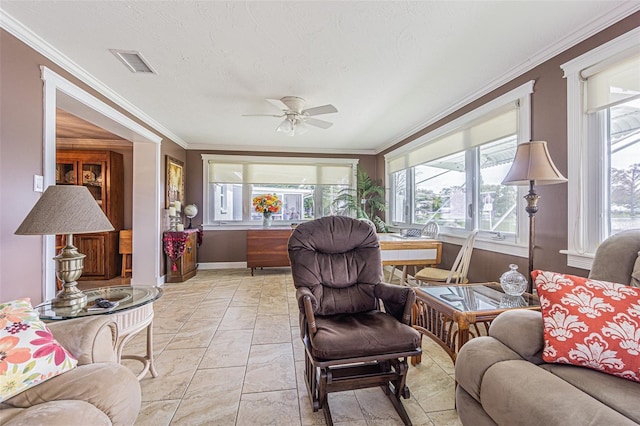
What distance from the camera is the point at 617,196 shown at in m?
1.89

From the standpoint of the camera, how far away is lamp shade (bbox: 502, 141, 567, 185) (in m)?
1.84

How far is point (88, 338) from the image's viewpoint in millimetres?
1258

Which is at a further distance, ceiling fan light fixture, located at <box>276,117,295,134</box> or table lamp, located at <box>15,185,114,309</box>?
ceiling fan light fixture, located at <box>276,117,295,134</box>

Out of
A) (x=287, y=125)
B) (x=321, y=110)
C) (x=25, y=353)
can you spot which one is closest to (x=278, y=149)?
(x=287, y=125)

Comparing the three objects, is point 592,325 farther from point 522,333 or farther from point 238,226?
point 238,226

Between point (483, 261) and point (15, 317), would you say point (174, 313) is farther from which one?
point (483, 261)

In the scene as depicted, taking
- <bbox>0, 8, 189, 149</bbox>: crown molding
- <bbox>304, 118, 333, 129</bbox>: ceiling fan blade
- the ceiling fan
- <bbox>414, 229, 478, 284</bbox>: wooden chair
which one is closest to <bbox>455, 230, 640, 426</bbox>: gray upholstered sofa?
<bbox>414, 229, 478, 284</bbox>: wooden chair

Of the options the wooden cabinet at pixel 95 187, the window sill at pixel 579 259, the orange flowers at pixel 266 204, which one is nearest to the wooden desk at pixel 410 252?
the window sill at pixel 579 259

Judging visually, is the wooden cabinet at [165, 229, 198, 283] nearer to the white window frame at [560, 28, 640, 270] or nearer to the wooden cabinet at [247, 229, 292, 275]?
the wooden cabinet at [247, 229, 292, 275]

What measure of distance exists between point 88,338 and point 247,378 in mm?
1044

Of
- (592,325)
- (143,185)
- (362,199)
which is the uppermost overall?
(143,185)

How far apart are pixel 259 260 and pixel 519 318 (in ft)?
13.4

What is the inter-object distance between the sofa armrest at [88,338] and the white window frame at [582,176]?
2876 mm

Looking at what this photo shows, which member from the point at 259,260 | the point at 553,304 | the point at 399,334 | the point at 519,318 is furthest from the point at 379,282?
the point at 259,260
